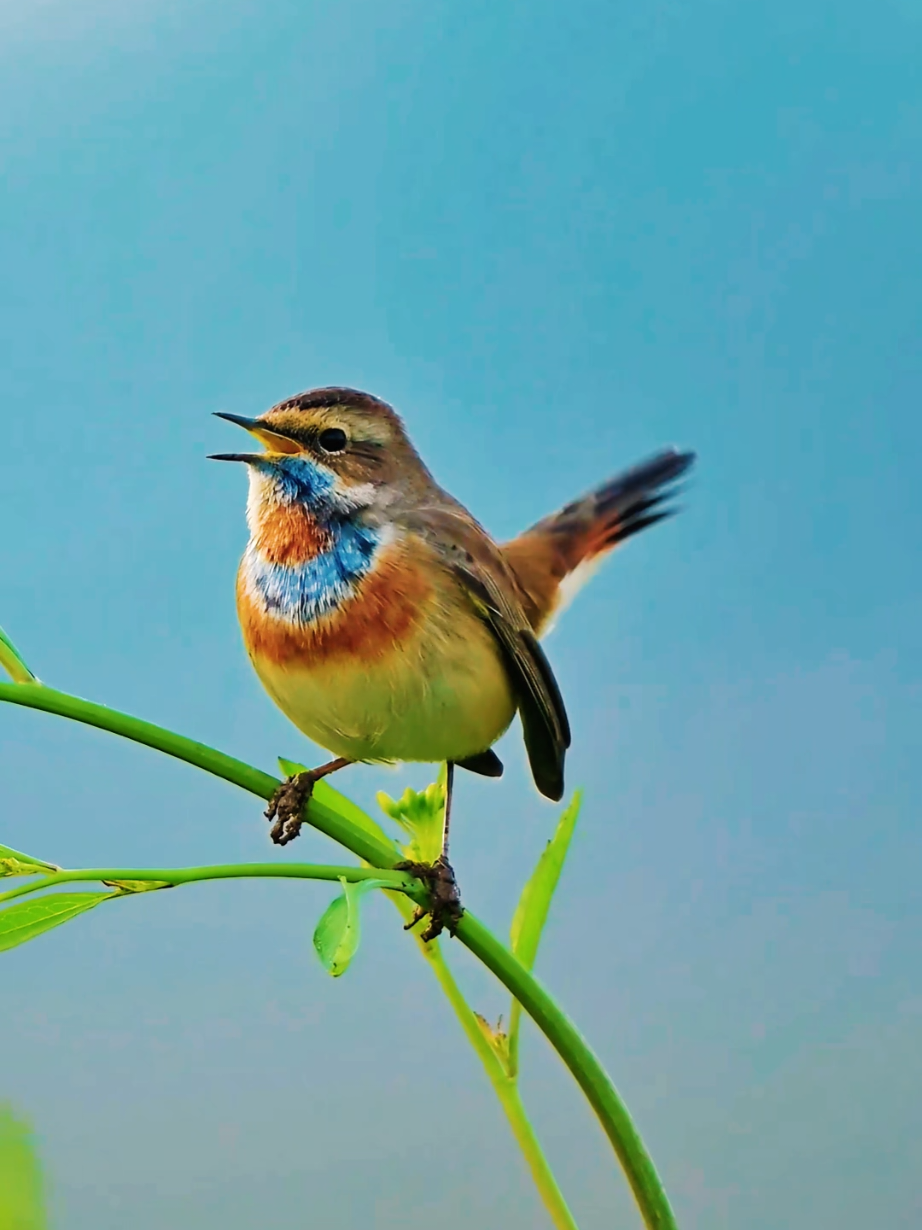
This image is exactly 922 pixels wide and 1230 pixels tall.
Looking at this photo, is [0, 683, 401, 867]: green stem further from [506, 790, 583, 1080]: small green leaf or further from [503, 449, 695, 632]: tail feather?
[503, 449, 695, 632]: tail feather

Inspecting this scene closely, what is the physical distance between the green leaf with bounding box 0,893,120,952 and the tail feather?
0.78m

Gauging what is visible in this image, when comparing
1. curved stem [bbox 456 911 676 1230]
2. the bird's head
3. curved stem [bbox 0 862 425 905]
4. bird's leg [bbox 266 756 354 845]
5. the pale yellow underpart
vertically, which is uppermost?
the bird's head

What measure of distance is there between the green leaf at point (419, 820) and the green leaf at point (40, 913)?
30cm

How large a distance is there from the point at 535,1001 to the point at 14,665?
342 mm

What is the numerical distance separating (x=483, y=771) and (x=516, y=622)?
21 centimetres

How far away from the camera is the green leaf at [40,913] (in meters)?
0.64

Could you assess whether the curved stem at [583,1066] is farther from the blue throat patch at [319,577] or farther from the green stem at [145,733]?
the blue throat patch at [319,577]

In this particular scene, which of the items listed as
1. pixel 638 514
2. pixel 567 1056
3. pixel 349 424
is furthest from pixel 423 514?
pixel 567 1056

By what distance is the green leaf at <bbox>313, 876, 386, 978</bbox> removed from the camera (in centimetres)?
54

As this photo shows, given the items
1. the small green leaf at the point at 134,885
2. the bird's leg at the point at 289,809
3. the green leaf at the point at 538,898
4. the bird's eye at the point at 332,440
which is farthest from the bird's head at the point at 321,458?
the small green leaf at the point at 134,885

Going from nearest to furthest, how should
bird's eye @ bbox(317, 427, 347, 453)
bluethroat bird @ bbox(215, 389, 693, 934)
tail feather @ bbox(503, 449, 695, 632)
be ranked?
bluethroat bird @ bbox(215, 389, 693, 934) < bird's eye @ bbox(317, 427, 347, 453) < tail feather @ bbox(503, 449, 695, 632)

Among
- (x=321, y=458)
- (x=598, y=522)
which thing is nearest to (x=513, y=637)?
(x=321, y=458)

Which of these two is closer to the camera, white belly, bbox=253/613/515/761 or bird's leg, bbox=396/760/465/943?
bird's leg, bbox=396/760/465/943

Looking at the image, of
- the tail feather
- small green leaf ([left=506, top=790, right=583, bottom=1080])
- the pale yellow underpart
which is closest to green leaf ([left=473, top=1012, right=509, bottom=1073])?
small green leaf ([left=506, top=790, right=583, bottom=1080])
